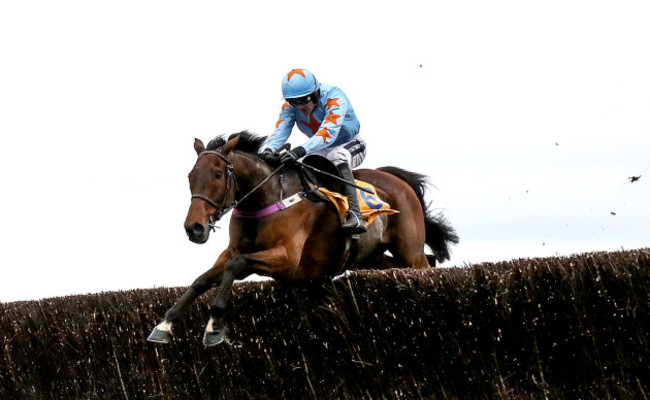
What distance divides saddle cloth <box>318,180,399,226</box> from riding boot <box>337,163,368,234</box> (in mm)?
93

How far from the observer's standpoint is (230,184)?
7.91 metres

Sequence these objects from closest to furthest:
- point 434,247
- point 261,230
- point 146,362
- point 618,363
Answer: point 618,363, point 261,230, point 146,362, point 434,247

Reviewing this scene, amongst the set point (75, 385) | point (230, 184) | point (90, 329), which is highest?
point (230, 184)

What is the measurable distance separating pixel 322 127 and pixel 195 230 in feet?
6.50

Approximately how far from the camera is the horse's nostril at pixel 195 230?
738 centimetres

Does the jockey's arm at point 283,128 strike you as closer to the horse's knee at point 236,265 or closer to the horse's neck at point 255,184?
the horse's neck at point 255,184

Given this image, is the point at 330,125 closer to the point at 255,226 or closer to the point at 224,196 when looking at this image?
the point at 255,226

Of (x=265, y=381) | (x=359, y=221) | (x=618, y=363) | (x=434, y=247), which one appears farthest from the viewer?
(x=434, y=247)

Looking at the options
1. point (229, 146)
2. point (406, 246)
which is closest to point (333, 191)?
point (229, 146)

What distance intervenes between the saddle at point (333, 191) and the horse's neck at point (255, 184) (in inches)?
11.1

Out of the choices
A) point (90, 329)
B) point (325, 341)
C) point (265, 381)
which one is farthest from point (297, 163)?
point (90, 329)

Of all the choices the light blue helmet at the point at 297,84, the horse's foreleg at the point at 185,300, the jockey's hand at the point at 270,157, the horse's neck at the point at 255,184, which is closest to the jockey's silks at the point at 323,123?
the jockey's hand at the point at 270,157

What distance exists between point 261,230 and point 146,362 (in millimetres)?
3111

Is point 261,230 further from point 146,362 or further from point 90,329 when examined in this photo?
point 90,329
